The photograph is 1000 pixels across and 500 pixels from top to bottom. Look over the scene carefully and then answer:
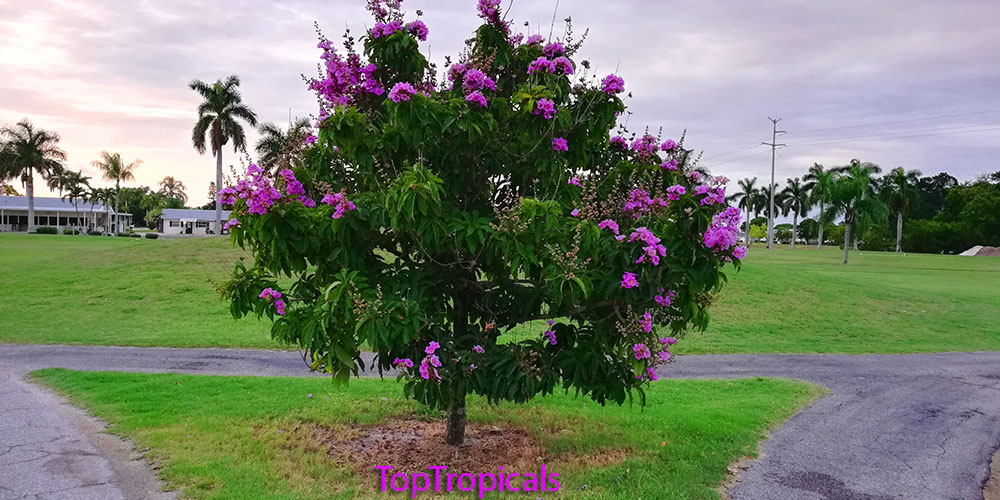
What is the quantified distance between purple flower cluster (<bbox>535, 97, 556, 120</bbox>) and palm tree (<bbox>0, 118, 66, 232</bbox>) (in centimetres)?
7873

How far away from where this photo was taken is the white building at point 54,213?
83431 mm

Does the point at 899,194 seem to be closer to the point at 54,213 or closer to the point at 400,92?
the point at 400,92

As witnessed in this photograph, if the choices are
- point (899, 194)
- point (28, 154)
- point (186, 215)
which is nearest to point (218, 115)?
point (28, 154)

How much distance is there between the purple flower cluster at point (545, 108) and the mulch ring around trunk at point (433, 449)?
10.6 feet

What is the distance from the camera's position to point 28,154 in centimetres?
6719

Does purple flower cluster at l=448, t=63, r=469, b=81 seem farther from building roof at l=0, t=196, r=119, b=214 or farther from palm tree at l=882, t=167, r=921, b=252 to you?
building roof at l=0, t=196, r=119, b=214

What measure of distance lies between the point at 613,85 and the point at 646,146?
0.66 meters

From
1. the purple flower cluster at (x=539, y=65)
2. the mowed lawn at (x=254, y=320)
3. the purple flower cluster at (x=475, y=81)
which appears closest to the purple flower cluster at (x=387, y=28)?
the purple flower cluster at (x=475, y=81)

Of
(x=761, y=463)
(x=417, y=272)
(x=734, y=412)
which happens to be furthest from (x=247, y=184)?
(x=734, y=412)

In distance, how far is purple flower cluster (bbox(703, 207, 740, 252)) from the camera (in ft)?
14.2

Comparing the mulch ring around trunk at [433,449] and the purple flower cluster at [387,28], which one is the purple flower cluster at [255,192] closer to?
the purple flower cluster at [387,28]

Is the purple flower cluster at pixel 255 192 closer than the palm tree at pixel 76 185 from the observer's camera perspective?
Yes

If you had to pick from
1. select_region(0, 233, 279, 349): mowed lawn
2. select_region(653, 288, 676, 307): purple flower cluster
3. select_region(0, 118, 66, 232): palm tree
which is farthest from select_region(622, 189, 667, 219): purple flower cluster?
select_region(0, 118, 66, 232): palm tree

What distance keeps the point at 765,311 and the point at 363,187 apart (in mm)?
16772
